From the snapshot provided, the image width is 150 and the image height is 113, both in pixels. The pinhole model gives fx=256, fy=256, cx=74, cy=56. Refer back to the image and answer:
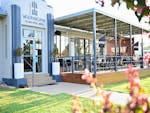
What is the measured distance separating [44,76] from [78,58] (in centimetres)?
299

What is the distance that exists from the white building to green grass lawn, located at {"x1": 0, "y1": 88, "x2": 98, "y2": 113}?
3.94 meters

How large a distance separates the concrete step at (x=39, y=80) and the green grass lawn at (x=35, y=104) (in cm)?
355

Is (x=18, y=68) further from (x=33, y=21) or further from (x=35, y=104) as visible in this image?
(x=35, y=104)

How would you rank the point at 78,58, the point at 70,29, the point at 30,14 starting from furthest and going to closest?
1. the point at 70,29
2. the point at 78,58
3. the point at 30,14

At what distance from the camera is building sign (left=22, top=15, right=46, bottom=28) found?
13.7 m

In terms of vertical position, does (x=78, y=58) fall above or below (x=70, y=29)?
below

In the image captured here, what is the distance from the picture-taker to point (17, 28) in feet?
42.8

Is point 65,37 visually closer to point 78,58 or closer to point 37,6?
point 78,58

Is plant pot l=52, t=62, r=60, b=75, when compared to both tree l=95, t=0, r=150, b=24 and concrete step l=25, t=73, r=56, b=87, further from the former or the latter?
tree l=95, t=0, r=150, b=24

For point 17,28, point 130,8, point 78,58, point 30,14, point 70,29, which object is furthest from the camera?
point 70,29

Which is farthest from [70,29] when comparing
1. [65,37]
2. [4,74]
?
[4,74]

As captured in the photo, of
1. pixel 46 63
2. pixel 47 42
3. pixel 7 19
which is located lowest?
pixel 46 63

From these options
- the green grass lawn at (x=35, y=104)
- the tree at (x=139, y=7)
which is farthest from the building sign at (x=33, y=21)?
the tree at (x=139, y=7)

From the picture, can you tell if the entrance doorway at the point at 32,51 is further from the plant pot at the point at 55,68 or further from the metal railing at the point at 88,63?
the metal railing at the point at 88,63
